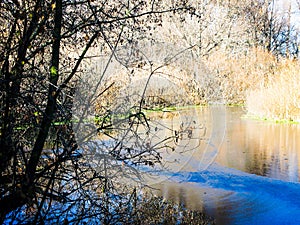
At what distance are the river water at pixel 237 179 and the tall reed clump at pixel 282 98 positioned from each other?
3735 millimetres

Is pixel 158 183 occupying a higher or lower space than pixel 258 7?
lower

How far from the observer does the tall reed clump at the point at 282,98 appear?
1145cm

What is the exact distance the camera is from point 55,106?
2127 millimetres

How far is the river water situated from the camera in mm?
4102

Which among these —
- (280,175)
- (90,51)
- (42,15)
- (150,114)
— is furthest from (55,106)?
(280,175)

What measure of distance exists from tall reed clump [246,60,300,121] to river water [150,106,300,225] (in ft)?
12.3

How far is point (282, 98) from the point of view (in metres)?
11.6

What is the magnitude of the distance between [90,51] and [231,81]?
39.6 ft

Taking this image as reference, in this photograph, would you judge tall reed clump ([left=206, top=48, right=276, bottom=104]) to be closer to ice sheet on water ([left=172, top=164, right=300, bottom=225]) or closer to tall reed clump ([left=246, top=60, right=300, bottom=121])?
tall reed clump ([left=246, top=60, right=300, bottom=121])

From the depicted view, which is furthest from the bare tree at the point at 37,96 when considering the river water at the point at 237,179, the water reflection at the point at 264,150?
the water reflection at the point at 264,150

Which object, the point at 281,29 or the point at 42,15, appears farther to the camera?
the point at 281,29

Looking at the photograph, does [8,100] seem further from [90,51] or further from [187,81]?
[187,81]

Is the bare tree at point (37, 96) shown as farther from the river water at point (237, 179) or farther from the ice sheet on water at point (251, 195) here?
the ice sheet on water at point (251, 195)

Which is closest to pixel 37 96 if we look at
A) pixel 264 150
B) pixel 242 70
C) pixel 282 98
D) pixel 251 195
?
pixel 251 195
